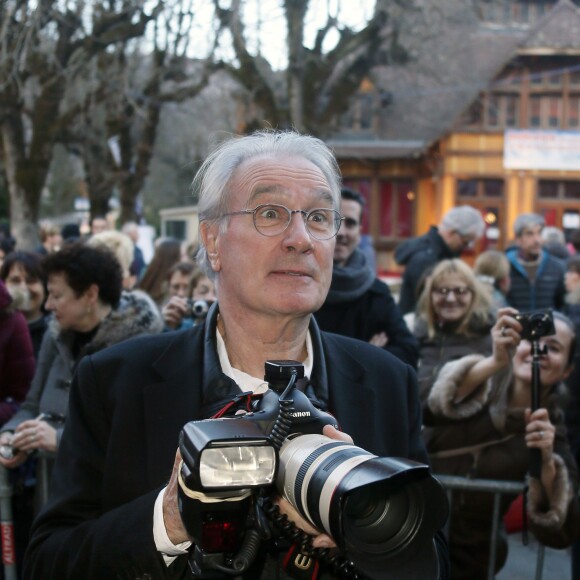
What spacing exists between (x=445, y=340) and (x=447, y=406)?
103 centimetres

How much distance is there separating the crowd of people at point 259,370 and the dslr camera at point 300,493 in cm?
5

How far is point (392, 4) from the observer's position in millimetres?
14633

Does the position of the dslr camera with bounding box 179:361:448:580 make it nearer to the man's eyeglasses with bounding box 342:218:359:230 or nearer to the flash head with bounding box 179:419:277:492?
the flash head with bounding box 179:419:277:492

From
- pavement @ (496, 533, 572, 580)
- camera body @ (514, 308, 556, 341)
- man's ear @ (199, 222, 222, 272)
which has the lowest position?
pavement @ (496, 533, 572, 580)

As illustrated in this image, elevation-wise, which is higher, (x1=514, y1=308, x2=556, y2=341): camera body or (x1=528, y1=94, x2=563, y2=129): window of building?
(x1=528, y1=94, x2=563, y2=129): window of building

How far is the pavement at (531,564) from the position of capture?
496 centimetres

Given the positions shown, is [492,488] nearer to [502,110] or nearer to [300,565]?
[300,565]

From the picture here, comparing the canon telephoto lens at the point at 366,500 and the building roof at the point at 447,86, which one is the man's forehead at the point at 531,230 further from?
the building roof at the point at 447,86

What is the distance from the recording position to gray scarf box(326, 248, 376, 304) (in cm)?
444

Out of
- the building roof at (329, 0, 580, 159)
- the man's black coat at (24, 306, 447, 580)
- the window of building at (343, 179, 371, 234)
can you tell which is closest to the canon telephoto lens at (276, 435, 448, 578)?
the man's black coat at (24, 306, 447, 580)

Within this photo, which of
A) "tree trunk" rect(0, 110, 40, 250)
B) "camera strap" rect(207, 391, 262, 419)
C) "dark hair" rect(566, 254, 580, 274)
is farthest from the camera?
"tree trunk" rect(0, 110, 40, 250)

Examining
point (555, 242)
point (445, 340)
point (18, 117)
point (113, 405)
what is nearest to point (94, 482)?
point (113, 405)

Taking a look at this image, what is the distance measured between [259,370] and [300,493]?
733mm

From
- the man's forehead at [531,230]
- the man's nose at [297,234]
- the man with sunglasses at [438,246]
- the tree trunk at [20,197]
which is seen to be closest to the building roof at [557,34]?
the tree trunk at [20,197]
